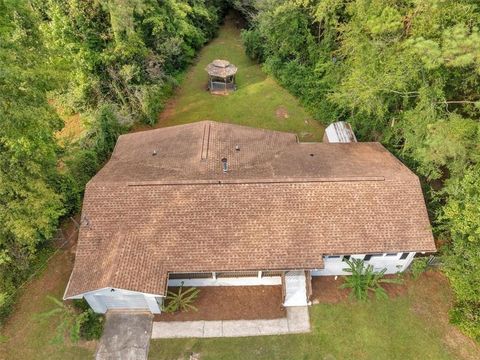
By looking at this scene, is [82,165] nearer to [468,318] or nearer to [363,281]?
[363,281]

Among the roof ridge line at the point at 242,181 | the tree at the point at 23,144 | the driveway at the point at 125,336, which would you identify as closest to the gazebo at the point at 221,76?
the roof ridge line at the point at 242,181

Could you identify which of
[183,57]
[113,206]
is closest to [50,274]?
[113,206]

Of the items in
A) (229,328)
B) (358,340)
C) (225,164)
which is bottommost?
(358,340)

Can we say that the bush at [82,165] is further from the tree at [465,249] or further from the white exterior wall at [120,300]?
the tree at [465,249]

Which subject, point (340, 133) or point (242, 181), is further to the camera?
point (340, 133)

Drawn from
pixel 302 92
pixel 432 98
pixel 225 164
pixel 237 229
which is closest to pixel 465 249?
pixel 432 98

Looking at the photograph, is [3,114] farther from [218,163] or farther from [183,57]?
[183,57]
